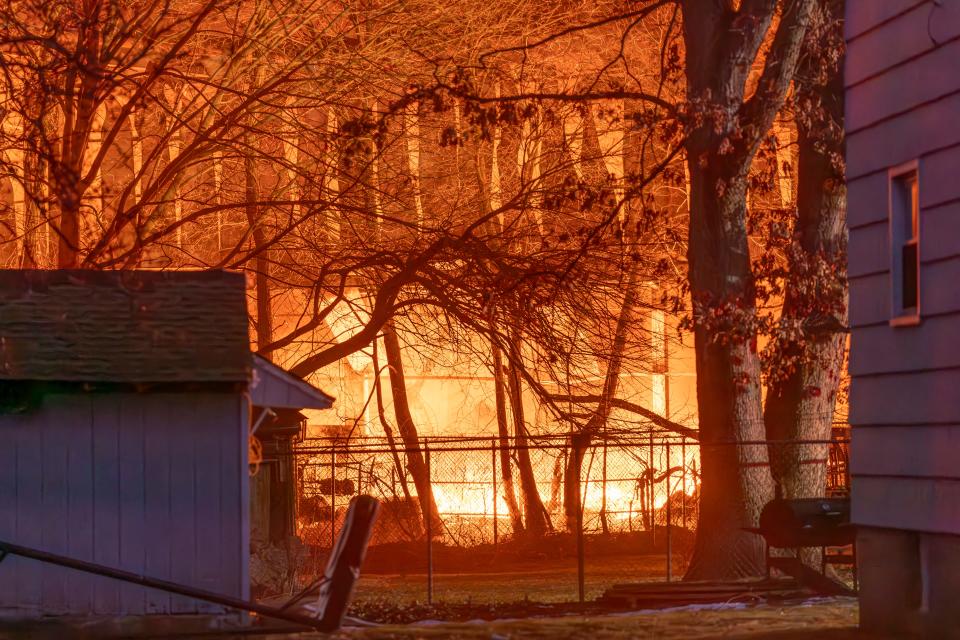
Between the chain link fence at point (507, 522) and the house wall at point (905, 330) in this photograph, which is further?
the chain link fence at point (507, 522)

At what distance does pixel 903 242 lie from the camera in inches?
430

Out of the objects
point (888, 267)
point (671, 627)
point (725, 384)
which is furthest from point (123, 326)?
point (725, 384)

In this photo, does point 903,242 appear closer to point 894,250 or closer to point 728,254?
point 894,250

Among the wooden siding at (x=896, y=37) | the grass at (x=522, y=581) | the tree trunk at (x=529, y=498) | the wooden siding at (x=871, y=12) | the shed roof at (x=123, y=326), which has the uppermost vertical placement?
the wooden siding at (x=871, y=12)

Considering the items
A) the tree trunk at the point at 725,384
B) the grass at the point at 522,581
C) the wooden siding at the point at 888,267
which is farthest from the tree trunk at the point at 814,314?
the wooden siding at the point at 888,267

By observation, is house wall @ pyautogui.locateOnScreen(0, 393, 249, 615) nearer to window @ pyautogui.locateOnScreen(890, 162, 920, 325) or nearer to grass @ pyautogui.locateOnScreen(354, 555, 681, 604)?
window @ pyautogui.locateOnScreen(890, 162, 920, 325)

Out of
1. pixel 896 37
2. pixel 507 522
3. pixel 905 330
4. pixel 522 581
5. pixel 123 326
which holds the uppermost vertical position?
pixel 896 37

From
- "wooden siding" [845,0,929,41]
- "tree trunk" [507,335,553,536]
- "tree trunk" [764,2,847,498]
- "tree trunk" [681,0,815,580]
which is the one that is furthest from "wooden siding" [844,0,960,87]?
"tree trunk" [507,335,553,536]

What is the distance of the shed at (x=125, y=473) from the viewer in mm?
12469

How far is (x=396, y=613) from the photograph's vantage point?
56.3ft

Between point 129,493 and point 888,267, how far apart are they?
672 cm

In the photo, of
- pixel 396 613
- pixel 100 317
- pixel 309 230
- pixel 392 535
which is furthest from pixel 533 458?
pixel 100 317

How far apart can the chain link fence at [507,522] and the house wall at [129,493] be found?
690cm

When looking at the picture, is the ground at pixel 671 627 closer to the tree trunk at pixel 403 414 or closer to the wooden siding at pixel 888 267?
the wooden siding at pixel 888 267
